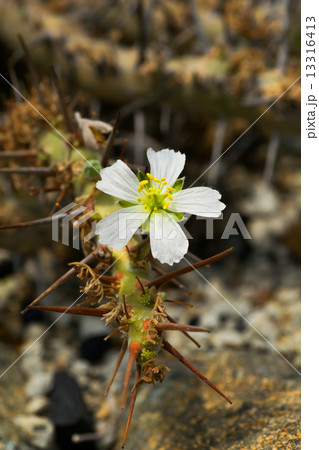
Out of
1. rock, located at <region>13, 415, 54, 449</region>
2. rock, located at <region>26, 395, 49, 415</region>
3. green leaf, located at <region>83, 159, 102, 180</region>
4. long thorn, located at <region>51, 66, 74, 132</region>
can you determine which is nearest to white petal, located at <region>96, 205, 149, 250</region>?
green leaf, located at <region>83, 159, 102, 180</region>

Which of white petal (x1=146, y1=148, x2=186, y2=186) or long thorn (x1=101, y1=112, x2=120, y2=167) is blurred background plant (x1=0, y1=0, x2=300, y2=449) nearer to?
long thorn (x1=101, y1=112, x2=120, y2=167)

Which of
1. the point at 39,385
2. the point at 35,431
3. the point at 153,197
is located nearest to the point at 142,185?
the point at 153,197

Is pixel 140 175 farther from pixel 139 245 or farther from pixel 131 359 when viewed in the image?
pixel 131 359

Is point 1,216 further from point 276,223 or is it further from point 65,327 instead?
point 276,223

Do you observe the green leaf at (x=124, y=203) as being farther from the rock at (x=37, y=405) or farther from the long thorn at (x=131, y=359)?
the rock at (x=37, y=405)

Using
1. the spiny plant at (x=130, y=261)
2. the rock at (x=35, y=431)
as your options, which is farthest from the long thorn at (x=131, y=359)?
the rock at (x=35, y=431)
